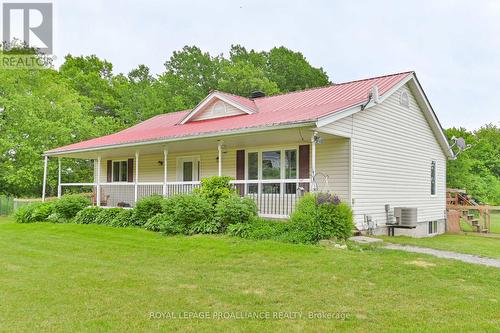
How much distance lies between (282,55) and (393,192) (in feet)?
91.6

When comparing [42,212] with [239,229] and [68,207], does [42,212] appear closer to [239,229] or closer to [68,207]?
[68,207]

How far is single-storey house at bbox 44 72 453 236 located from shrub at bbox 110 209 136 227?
4.25ft

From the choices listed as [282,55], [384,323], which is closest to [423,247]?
[384,323]

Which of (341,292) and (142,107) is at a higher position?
(142,107)

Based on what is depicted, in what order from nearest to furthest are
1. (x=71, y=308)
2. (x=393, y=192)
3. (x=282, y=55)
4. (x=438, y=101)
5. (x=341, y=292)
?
(x=71, y=308), (x=341, y=292), (x=393, y=192), (x=438, y=101), (x=282, y=55)

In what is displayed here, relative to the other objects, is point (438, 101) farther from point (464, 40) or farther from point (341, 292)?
point (341, 292)

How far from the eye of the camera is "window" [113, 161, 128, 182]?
1912 centimetres

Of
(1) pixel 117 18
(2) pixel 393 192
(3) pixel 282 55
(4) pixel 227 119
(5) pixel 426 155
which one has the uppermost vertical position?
(3) pixel 282 55

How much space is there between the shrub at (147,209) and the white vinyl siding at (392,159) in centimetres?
604

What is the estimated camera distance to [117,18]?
68.6 ft

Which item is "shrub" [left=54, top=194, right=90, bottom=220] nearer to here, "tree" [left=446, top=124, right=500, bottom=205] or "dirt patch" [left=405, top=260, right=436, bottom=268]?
"dirt patch" [left=405, top=260, right=436, bottom=268]

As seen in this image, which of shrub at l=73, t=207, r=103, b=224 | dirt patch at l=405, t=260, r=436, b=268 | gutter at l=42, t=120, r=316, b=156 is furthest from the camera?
shrub at l=73, t=207, r=103, b=224

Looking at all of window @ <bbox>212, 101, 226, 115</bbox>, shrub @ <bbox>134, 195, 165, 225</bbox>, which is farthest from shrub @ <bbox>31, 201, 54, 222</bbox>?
window @ <bbox>212, 101, 226, 115</bbox>

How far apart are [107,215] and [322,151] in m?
7.62
